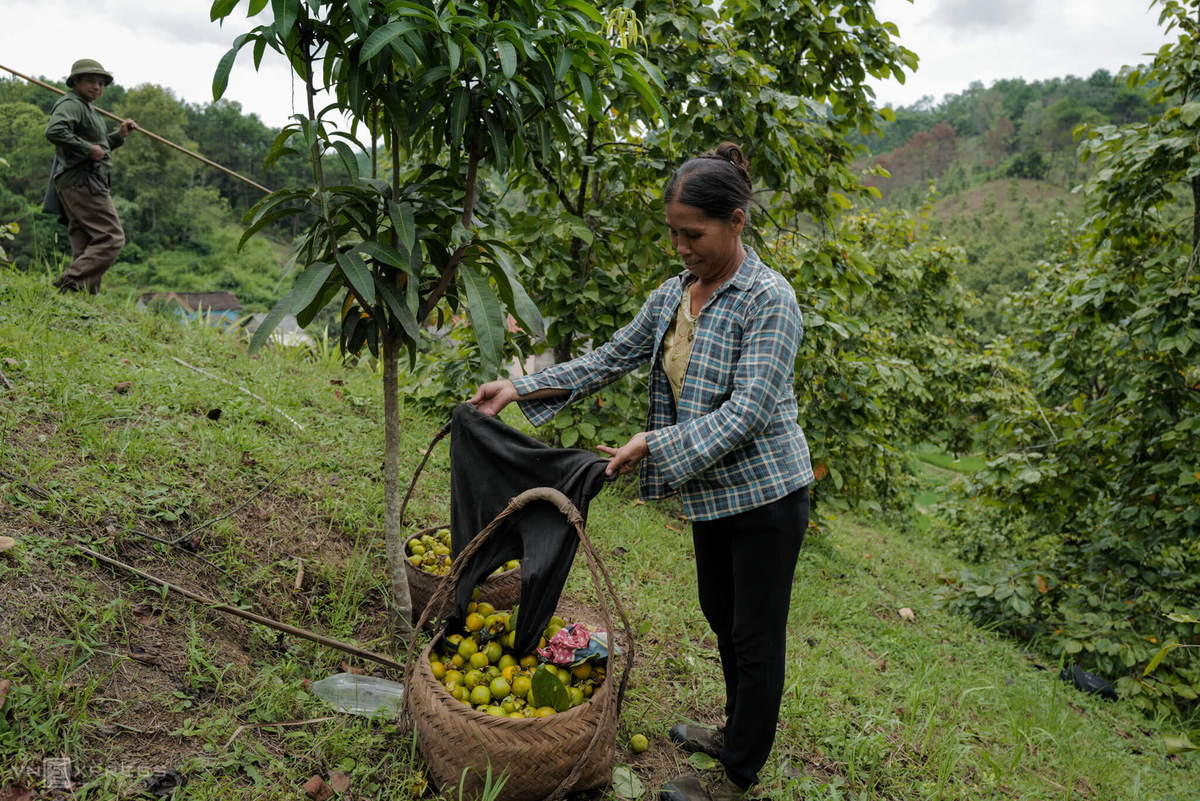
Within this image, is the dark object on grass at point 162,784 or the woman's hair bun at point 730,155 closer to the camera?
the dark object on grass at point 162,784

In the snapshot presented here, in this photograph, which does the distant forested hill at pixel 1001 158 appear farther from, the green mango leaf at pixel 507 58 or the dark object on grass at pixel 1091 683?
the green mango leaf at pixel 507 58

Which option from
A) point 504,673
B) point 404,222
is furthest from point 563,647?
point 404,222

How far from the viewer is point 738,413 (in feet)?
5.79

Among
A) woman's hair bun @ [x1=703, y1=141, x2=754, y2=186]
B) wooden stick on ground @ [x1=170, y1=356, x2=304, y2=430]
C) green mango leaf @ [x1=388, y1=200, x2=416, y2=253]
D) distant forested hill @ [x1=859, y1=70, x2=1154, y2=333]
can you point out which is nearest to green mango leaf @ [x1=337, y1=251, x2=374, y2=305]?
green mango leaf @ [x1=388, y1=200, x2=416, y2=253]

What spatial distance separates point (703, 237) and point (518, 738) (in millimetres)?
A: 1339

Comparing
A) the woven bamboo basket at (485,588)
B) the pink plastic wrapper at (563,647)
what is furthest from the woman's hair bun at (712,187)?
the woven bamboo basket at (485,588)

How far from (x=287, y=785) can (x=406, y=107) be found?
1.99m

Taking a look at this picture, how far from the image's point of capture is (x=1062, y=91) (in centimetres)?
6781

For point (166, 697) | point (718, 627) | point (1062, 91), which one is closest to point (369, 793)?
point (166, 697)

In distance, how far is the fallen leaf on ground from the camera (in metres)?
1.87

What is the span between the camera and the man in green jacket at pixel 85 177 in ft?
15.7

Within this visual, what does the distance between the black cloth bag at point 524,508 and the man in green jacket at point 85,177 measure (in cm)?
426

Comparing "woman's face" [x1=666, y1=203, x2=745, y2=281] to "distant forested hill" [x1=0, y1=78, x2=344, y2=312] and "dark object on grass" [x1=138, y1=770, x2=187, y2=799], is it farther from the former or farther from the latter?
"distant forested hill" [x1=0, y1=78, x2=344, y2=312]

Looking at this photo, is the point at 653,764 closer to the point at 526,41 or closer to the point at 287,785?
the point at 287,785
